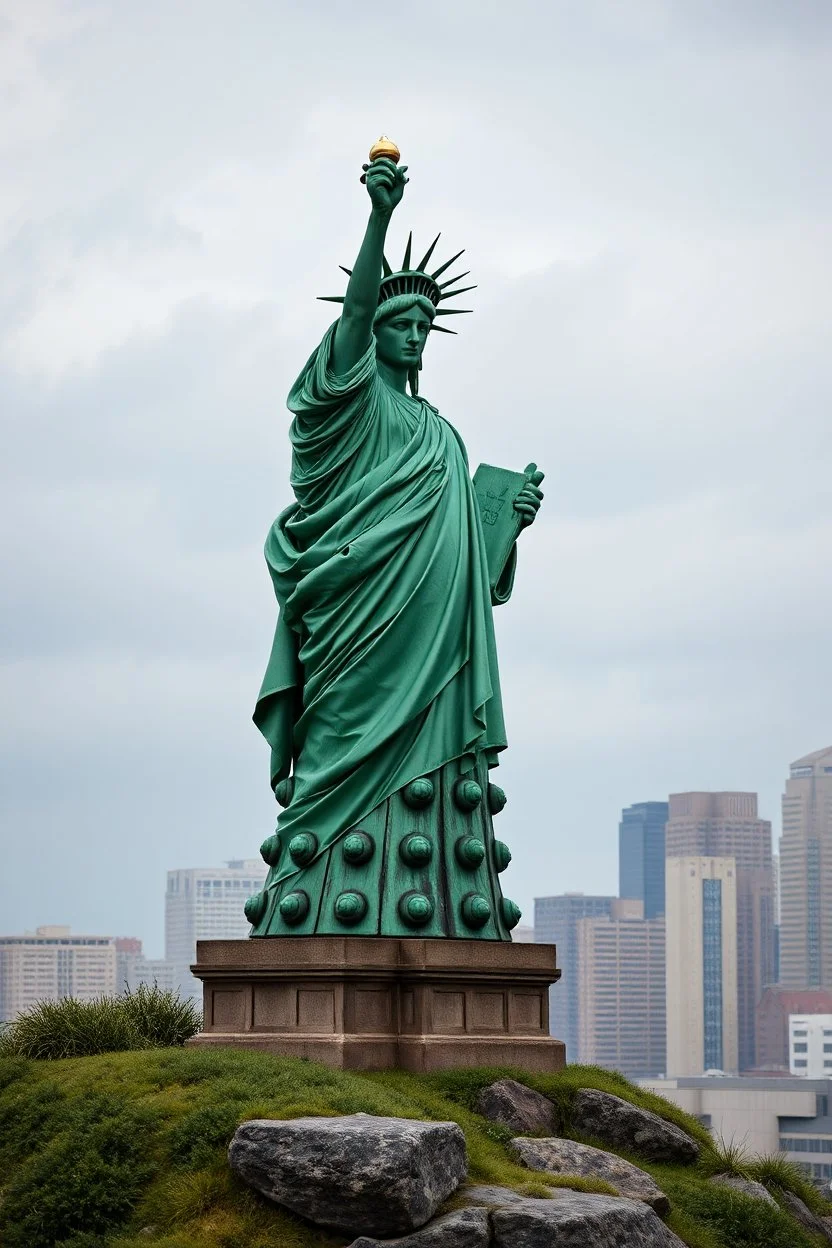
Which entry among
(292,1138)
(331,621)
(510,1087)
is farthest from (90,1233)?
(331,621)

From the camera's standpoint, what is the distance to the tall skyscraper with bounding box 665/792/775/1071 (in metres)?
158

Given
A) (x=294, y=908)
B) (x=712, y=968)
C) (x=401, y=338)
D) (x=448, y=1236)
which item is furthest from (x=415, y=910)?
(x=712, y=968)

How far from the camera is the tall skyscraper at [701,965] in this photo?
147875 mm

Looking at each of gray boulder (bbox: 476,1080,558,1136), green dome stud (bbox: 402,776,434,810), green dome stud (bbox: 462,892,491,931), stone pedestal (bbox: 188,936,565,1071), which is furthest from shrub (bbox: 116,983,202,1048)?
gray boulder (bbox: 476,1080,558,1136)

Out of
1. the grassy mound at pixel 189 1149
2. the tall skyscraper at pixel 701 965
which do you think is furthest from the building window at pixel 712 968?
the grassy mound at pixel 189 1149

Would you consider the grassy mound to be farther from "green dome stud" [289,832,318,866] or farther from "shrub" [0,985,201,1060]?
"green dome stud" [289,832,318,866]

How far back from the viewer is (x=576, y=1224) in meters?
11.9

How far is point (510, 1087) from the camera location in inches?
588

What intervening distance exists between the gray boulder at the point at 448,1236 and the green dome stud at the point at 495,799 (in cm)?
567

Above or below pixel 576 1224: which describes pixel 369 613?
above

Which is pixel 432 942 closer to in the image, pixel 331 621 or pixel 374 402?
pixel 331 621

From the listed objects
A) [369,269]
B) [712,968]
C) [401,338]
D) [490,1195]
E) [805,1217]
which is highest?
[369,269]

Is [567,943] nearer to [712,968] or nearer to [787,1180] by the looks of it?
[712,968]

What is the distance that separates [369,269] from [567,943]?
175528 millimetres
